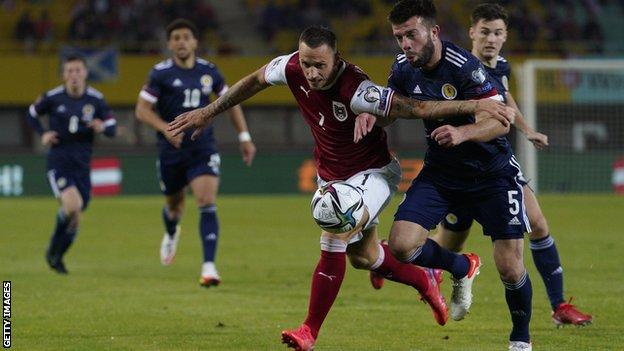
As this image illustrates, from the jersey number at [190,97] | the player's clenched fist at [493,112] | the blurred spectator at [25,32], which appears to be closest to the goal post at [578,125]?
the blurred spectator at [25,32]

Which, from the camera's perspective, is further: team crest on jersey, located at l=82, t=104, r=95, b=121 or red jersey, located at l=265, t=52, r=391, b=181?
team crest on jersey, located at l=82, t=104, r=95, b=121

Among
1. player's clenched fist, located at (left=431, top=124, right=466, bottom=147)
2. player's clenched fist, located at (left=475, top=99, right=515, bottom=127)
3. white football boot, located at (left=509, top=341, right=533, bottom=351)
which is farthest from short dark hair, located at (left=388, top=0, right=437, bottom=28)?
white football boot, located at (left=509, top=341, right=533, bottom=351)

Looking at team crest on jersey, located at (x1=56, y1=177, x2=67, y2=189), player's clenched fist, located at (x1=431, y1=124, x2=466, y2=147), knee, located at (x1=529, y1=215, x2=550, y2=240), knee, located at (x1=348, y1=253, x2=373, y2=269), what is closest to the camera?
player's clenched fist, located at (x1=431, y1=124, x2=466, y2=147)

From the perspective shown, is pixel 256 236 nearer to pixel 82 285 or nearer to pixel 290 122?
pixel 82 285

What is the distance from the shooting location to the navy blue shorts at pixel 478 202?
741 cm

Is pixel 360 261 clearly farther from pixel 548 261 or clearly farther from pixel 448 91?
pixel 548 261

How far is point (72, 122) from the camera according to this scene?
13.7 m

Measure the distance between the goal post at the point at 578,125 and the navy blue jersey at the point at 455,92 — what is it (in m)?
21.4

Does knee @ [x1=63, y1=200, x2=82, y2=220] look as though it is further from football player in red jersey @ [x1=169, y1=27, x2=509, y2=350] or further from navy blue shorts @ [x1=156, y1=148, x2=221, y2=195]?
football player in red jersey @ [x1=169, y1=27, x2=509, y2=350]

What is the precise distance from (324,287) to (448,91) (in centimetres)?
147

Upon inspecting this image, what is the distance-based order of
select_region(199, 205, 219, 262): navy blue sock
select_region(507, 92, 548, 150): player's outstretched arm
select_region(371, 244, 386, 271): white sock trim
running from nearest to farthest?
select_region(371, 244, 386, 271): white sock trim, select_region(507, 92, 548, 150): player's outstretched arm, select_region(199, 205, 219, 262): navy blue sock

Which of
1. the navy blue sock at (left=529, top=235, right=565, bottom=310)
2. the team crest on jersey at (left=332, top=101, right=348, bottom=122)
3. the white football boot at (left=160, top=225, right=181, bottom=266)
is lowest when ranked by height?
the white football boot at (left=160, top=225, right=181, bottom=266)

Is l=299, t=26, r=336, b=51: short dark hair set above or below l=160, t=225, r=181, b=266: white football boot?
above

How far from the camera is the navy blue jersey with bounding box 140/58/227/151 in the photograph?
40.2 ft
